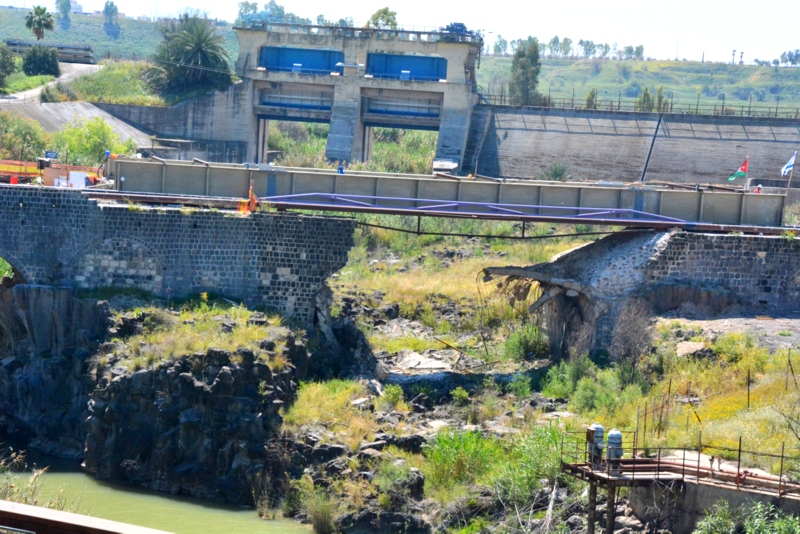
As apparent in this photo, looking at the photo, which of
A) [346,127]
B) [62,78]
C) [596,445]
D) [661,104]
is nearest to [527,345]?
[596,445]

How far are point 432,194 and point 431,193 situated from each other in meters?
0.04

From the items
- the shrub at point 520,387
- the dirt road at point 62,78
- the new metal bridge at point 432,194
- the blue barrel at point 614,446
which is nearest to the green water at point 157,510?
the blue barrel at point 614,446

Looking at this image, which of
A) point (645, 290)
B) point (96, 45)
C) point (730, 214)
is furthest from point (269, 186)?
point (96, 45)

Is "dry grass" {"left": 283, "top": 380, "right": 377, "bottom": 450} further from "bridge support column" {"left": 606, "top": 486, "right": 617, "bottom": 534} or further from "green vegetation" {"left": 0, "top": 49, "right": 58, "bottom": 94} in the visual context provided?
"green vegetation" {"left": 0, "top": 49, "right": 58, "bottom": 94}

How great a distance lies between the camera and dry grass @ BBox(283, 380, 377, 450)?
80.4 ft

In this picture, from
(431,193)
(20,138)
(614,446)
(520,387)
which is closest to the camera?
(614,446)

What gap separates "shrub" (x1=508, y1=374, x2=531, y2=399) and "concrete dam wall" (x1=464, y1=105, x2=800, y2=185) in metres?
23.9

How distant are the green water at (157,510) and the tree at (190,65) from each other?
113 feet

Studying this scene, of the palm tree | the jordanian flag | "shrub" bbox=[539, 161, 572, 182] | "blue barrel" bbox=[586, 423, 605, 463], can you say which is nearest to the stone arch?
"blue barrel" bbox=[586, 423, 605, 463]

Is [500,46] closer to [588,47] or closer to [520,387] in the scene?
[588,47]

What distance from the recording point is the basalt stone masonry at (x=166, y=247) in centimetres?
2884

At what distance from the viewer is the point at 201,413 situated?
82.1 feet

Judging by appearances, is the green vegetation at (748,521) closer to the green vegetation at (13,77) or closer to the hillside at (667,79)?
the green vegetation at (13,77)

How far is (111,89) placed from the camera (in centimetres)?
5847
